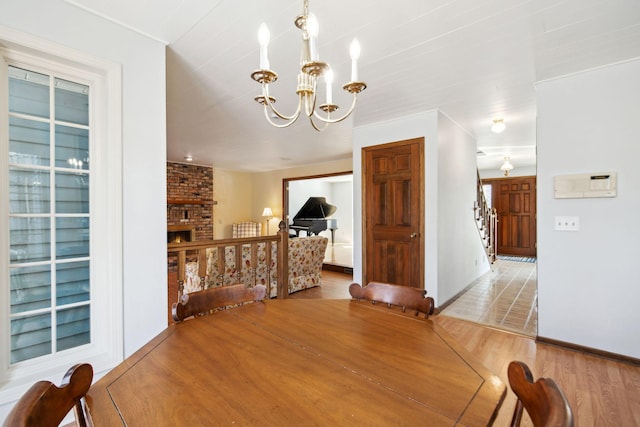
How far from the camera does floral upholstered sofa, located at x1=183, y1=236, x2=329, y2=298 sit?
3.48m

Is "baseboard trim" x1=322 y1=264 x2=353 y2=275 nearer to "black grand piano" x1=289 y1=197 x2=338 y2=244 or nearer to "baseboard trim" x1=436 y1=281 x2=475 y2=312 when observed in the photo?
"black grand piano" x1=289 y1=197 x2=338 y2=244

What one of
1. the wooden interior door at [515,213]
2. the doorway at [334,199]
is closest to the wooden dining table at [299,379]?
the wooden interior door at [515,213]

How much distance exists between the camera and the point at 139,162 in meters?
1.86

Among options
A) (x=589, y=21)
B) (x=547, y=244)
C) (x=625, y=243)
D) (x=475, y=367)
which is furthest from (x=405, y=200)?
(x=475, y=367)

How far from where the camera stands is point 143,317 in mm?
1859

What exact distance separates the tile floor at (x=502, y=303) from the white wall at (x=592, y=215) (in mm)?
519

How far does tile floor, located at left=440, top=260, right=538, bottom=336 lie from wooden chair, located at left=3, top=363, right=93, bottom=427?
11.5 ft

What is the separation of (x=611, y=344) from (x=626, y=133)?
1.71m

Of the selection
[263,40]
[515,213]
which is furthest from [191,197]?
[515,213]

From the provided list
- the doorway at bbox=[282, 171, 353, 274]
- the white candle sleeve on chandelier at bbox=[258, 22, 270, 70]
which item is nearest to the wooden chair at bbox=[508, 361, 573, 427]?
the white candle sleeve on chandelier at bbox=[258, 22, 270, 70]

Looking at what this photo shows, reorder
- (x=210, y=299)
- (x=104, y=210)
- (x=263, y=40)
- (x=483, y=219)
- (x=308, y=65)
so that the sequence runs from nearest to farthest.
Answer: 1. (x=308, y=65)
2. (x=263, y=40)
3. (x=210, y=299)
4. (x=104, y=210)
5. (x=483, y=219)

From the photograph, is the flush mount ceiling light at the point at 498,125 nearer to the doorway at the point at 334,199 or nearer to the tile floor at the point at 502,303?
the tile floor at the point at 502,303

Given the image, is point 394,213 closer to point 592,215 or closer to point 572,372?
point 592,215

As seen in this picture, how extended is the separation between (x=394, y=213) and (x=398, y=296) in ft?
7.53
